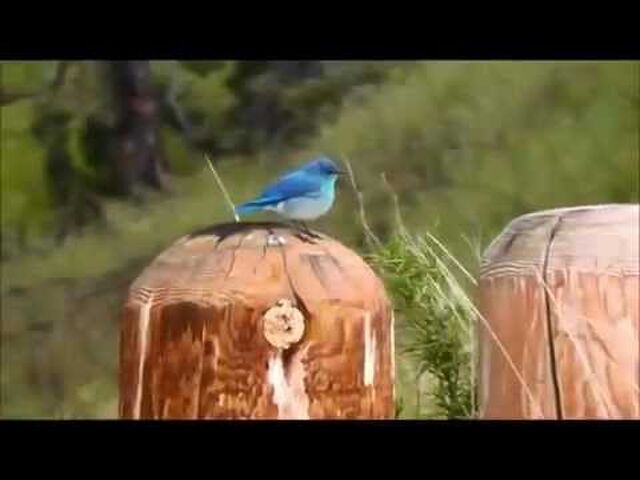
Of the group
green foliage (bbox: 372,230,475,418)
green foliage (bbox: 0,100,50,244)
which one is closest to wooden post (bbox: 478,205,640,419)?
green foliage (bbox: 372,230,475,418)

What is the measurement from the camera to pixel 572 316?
193 centimetres

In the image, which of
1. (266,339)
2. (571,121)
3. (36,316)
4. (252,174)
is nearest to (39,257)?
(36,316)

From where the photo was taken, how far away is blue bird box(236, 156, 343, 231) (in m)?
2.12

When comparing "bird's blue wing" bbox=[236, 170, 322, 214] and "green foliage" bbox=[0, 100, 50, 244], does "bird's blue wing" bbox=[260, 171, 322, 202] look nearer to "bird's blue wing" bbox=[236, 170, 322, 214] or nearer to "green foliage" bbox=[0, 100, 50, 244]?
"bird's blue wing" bbox=[236, 170, 322, 214]

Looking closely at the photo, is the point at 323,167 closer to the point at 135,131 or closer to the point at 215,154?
the point at 215,154

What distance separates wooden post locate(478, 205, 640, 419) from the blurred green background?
12.3 inches

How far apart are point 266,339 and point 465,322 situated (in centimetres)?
40

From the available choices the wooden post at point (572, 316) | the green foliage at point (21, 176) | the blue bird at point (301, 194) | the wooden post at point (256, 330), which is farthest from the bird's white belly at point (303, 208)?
the green foliage at point (21, 176)

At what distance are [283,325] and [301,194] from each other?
31 centimetres

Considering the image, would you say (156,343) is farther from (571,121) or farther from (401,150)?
(571,121)

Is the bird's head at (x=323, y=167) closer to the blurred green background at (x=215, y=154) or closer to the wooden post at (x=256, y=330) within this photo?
the blurred green background at (x=215, y=154)

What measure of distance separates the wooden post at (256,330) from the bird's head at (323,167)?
258mm

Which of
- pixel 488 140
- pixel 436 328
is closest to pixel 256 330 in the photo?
pixel 436 328

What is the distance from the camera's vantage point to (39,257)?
2.42m
